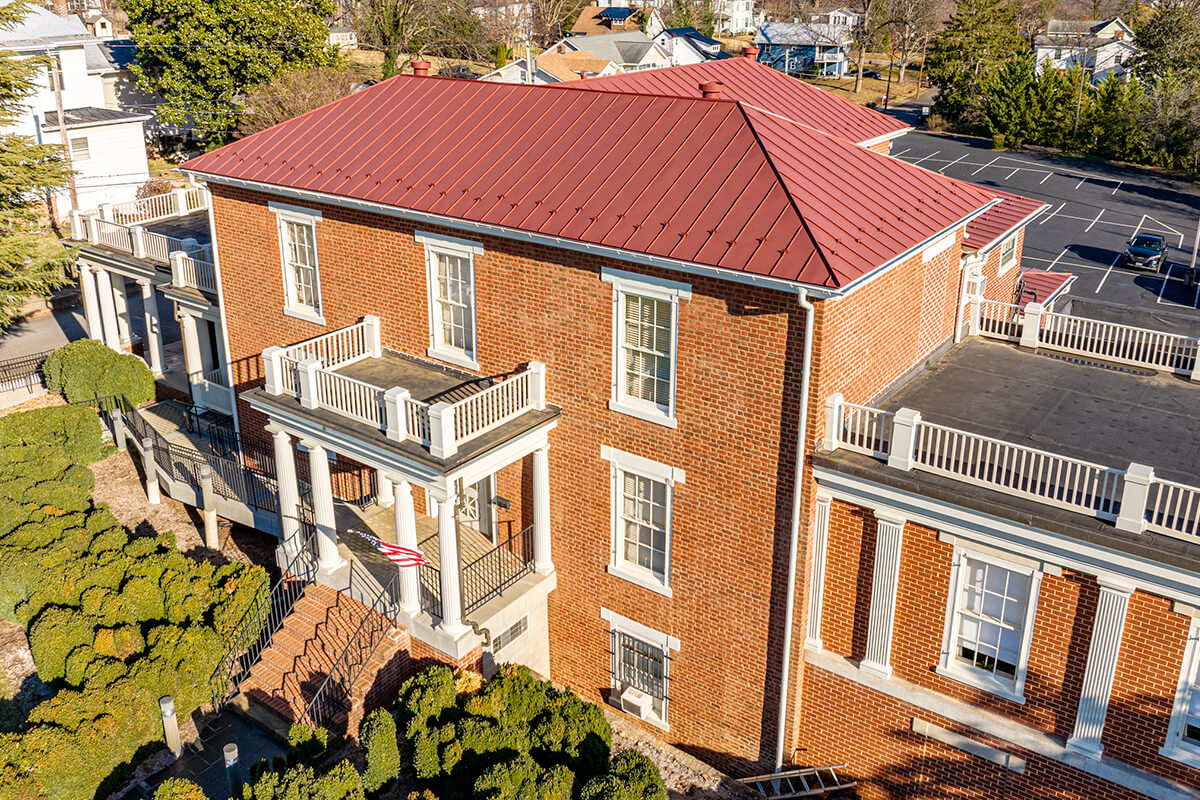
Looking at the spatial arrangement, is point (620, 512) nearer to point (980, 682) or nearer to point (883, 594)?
point (883, 594)

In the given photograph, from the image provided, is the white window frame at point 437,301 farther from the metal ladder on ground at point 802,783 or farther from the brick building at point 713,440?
the metal ladder on ground at point 802,783

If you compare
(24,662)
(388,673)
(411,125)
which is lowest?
(24,662)

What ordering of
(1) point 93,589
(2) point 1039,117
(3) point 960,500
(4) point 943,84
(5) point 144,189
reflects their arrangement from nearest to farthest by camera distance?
(3) point 960,500
(1) point 93,589
(5) point 144,189
(2) point 1039,117
(4) point 943,84

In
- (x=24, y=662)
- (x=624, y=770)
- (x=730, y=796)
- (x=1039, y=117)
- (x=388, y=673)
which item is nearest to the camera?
(x=624, y=770)

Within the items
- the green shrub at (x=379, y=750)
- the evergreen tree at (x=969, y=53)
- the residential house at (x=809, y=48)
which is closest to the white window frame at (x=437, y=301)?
the green shrub at (x=379, y=750)

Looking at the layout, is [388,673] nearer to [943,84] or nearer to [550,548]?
[550,548]

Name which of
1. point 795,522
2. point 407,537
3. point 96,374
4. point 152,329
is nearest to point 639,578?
point 795,522

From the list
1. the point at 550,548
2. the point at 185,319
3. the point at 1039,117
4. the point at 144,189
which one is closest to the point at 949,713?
the point at 550,548

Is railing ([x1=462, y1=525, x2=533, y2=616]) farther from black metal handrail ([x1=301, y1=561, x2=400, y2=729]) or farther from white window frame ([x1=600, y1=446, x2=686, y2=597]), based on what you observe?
white window frame ([x1=600, y1=446, x2=686, y2=597])
